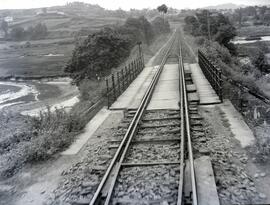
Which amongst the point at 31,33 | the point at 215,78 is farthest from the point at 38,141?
the point at 31,33

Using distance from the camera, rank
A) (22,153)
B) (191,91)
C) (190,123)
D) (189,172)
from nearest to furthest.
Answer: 1. (189,172)
2. (22,153)
3. (190,123)
4. (191,91)

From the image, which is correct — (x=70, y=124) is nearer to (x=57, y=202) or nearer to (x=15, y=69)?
(x=57, y=202)

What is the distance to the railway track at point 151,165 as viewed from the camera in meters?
6.22

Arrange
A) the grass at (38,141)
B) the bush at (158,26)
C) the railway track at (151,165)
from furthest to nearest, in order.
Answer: the bush at (158,26) < the grass at (38,141) < the railway track at (151,165)

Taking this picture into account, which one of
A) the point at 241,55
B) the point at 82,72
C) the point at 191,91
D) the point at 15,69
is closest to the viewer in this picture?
the point at 191,91

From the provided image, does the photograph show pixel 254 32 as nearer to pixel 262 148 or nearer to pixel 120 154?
pixel 262 148

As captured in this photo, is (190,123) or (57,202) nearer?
(57,202)

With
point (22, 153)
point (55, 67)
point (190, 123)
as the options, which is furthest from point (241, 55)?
point (22, 153)

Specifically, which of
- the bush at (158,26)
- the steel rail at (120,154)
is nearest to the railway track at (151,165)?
the steel rail at (120,154)

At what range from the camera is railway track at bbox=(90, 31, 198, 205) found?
622cm

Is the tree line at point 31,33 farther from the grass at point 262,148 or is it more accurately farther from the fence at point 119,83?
the grass at point 262,148

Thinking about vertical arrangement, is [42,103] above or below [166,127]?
below

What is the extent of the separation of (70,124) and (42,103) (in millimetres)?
19937

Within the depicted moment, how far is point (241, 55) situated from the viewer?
4944 centimetres
